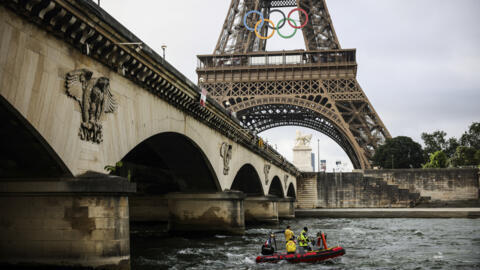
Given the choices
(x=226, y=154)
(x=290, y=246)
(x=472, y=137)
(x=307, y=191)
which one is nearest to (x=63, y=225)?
(x=290, y=246)

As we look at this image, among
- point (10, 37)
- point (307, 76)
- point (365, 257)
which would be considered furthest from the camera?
point (307, 76)

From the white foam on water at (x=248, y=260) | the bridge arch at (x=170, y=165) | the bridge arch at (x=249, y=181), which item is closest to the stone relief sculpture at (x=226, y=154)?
the bridge arch at (x=170, y=165)

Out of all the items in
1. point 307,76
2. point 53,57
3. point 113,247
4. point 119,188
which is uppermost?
point 307,76

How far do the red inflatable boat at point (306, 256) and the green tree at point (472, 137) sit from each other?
91.3m

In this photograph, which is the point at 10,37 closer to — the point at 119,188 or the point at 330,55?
the point at 119,188

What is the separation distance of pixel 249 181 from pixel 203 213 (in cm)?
1564

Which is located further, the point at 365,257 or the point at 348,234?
the point at 348,234

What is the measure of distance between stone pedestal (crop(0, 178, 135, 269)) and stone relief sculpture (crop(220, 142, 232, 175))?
15.5 m

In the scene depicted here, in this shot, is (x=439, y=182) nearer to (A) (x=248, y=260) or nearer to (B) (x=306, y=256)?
(B) (x=306, y=256)

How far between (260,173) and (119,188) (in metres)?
28.7

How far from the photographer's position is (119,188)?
12312mm

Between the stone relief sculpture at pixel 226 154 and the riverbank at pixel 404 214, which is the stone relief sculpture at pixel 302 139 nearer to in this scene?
the riverbank at pixel 404 214

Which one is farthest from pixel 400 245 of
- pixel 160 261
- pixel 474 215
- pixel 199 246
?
pixel 474 215

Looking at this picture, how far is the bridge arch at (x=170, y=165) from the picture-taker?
2272 centimetres
